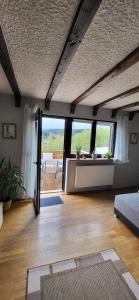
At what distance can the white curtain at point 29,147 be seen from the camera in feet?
10.4

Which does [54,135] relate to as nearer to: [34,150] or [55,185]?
[34,150]

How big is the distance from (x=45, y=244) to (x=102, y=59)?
241 cm

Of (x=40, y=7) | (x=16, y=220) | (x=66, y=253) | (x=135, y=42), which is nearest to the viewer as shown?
(x=40, y=7)

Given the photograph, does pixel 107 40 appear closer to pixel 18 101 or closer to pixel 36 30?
pixel 36 30

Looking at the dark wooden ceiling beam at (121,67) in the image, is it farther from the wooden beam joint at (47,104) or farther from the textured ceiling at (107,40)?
the wooden beam joint at (47,104)

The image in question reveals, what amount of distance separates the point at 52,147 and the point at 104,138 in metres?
1.49

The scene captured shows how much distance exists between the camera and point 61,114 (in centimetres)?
370

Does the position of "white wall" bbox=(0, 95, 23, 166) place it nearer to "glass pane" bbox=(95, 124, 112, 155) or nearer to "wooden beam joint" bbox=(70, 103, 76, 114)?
"wooden beam joint" bbox=(70, 103, 76, 114)

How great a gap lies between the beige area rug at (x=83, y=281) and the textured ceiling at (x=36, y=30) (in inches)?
91.4

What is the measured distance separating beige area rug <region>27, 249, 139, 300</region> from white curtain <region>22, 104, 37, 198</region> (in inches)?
72.9

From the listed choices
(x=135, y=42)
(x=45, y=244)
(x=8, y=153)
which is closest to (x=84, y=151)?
(x=8, y=153)

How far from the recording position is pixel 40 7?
3.19 ft

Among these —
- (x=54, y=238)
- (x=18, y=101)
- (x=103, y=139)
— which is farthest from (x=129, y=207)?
(x=18, y=101)

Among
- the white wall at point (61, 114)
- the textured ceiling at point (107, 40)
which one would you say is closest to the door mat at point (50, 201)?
the white wall at point (61, 114)
